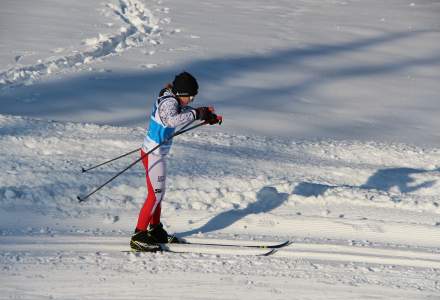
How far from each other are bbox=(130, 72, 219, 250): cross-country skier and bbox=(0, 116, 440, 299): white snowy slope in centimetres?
23

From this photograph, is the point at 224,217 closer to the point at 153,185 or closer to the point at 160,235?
the point at 160,235

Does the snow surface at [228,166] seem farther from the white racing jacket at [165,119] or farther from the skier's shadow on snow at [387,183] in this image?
the white racing jacket at [165,119]

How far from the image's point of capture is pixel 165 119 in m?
5.22

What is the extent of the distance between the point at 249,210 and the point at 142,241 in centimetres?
144

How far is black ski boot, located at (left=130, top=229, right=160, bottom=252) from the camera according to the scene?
214 inches

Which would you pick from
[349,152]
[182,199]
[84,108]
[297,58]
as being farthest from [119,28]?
[182,199]

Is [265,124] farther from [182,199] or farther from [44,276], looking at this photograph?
[44,276]

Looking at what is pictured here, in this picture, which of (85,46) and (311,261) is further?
(85,46)

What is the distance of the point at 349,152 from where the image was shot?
880 cm

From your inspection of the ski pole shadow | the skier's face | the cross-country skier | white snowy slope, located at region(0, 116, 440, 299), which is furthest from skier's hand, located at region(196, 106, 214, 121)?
the ski pole shadow

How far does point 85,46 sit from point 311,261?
34.5 ft

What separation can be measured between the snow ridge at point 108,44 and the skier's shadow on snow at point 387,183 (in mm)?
6633

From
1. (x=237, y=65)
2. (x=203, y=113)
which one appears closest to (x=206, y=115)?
(x=203, y=113)

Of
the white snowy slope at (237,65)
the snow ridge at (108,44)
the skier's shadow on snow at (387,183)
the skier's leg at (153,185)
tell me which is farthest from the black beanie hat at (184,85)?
the snow ridge at (108,44)
